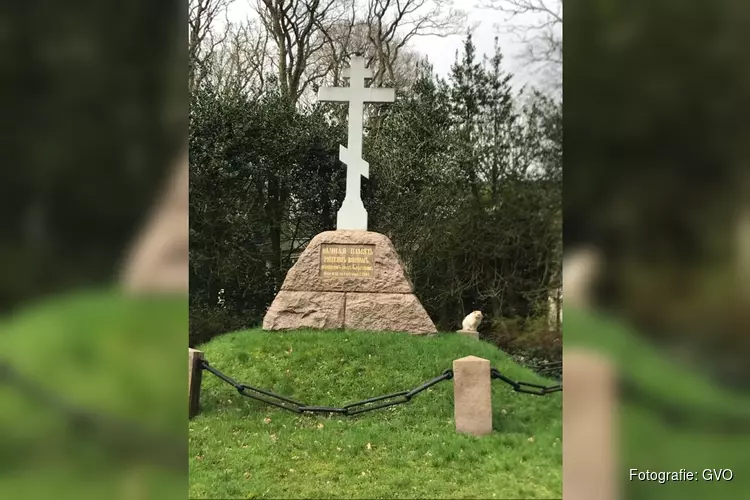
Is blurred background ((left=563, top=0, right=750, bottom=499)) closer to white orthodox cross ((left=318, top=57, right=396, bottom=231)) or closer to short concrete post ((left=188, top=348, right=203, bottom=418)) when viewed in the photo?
white orthodox cross ((left=318, top=57, right=396, bottom=231))

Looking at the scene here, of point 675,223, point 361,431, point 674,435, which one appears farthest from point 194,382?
point 675,223

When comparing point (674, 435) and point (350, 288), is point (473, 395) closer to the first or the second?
point (674, 435)

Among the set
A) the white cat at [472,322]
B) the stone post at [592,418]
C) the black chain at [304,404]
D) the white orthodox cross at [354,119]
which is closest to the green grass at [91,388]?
the black chain at [304,404]

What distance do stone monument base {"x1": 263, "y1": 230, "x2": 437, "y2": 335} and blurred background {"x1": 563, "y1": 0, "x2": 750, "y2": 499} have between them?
4.88 feet

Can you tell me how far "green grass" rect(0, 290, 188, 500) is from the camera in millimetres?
2143

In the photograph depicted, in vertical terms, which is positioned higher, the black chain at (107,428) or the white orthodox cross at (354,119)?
the white orthodox cross at (354,119)

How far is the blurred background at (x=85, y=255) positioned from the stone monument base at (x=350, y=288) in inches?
54.3

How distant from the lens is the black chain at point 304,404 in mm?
3037

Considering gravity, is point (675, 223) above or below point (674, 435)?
above

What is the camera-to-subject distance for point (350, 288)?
357 cm

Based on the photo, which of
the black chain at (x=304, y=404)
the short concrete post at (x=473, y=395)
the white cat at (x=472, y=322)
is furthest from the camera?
the white cat at (x=472, y=322)

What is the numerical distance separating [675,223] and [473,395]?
1426 millimetres

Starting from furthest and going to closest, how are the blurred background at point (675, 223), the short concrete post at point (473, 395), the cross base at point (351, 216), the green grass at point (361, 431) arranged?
the cross base at point (351, 216) < the short concrete post at point (473, 395) < the green grass at point (361, 431) < the blurred background at point (675, 223)

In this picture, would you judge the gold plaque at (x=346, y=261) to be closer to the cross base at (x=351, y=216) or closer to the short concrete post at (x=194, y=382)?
the cross base at (x=351, y=216)
